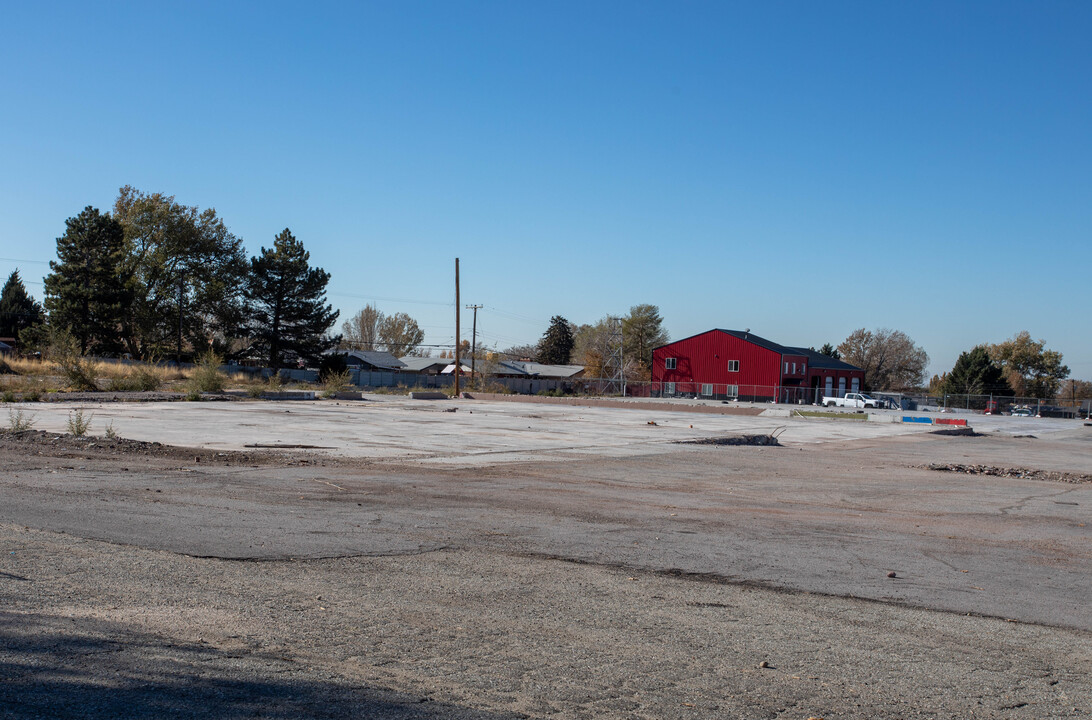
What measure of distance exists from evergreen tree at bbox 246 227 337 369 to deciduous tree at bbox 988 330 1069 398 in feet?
310

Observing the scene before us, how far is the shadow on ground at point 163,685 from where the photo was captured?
3949mm

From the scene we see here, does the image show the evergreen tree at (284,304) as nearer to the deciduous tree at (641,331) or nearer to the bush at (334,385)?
the bush at (334,385)

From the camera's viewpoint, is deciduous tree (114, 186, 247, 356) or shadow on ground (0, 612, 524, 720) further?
deciduous tree (114, 186, 247, 356)

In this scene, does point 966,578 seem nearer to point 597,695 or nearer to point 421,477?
point 597,695

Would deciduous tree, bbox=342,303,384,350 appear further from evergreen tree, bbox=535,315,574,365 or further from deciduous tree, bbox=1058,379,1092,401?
deciduous tree, bbox=1058,379,1092,401

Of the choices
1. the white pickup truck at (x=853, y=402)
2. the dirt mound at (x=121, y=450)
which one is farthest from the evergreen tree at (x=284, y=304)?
the dirt mound at (x=121, y=450)

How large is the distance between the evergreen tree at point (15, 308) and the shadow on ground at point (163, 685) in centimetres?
9178

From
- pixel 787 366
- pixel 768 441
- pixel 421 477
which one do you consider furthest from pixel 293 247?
pixel 421 477

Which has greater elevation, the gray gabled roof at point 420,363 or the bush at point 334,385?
the gray gabled roof at point 420,363

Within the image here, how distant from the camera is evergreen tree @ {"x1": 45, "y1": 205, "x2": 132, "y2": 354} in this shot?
63969 millimetres

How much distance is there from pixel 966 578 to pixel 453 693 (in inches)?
226

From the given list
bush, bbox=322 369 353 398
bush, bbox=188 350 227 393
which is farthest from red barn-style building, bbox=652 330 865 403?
bush, bbox=188 350 227 393

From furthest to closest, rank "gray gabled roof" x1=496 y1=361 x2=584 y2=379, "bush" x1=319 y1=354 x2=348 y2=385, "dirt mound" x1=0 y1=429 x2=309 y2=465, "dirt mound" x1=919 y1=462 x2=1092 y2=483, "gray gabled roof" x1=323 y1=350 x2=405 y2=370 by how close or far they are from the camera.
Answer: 1. "gray gabled roof" x1=496 y1=361 x2=584 y2=379
2. "gray gabled roof" x1=323 y1=350 x2=405 y2=370
3. "bush" x1=319 y1=354 x2=348 y2=385
4. "dirt mound" x1=919 y1=462 x2=1092 y2=483
5. "dirt mound" x1=0 y1=429 x2=309 y2=465

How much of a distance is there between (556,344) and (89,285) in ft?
267
